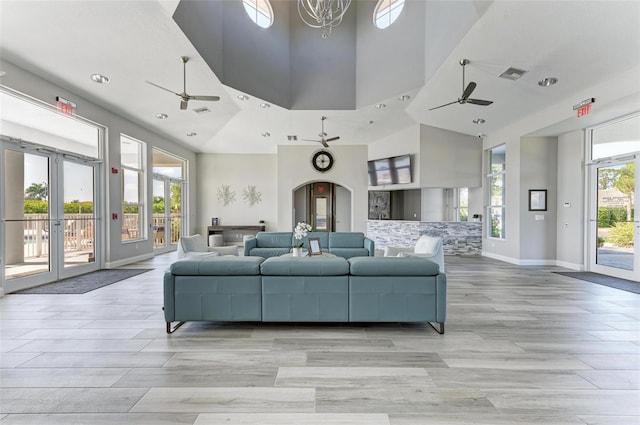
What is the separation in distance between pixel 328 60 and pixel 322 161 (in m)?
3.38

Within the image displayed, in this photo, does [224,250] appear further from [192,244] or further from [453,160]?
[453,160]

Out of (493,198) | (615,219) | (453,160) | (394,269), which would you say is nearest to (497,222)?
(493,198)

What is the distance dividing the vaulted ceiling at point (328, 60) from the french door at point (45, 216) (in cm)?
135

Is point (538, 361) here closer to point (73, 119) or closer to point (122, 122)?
point (73, 119)

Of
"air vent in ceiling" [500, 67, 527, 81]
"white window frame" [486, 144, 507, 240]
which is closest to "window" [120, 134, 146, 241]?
"air vent in ceiling" [500, 67, 527, 81]

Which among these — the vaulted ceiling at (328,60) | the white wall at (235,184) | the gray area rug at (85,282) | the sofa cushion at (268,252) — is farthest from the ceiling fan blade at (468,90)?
the white wall at (235,184)

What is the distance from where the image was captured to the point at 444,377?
2188mm

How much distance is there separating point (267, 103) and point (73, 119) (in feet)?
12.0

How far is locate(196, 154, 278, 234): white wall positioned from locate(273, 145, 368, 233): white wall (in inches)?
28.5

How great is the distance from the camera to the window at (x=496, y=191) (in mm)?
7566

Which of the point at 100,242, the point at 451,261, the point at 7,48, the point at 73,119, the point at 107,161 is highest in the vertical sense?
the point at 7,48

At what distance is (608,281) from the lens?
5.18m

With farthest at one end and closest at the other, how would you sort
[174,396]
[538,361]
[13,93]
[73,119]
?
1. [73,119]
2. [13,93]
3. [538,361]
4. [174,396]

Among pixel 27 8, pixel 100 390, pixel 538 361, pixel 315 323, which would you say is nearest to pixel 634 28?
pixel 538 361
